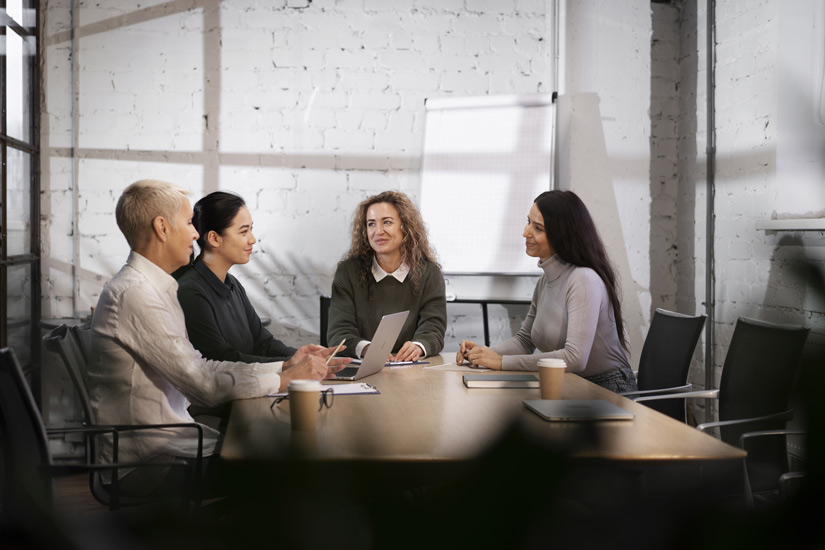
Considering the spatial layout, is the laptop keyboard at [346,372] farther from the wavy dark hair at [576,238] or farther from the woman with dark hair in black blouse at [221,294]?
the wavy dark hair at [576,238]

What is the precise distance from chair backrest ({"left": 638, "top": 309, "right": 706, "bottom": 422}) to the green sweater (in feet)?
2.60

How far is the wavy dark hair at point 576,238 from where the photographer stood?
99.2 inches

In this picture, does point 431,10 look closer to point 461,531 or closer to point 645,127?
point 645,127

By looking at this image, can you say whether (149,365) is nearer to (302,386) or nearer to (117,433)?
(117,433)

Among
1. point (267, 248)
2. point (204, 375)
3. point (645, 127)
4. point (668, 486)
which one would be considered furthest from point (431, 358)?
point (668, 486)

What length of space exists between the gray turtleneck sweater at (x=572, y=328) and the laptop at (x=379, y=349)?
0.41 metres

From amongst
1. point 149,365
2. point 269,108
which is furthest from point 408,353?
point 269,108

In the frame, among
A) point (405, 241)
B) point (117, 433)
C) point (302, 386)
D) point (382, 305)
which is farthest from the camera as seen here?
point (405, 241)

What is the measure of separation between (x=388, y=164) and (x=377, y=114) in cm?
27

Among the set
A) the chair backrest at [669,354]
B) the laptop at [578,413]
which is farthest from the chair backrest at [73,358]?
the chair backrest at [669,354]

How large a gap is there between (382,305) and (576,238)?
0.84 m

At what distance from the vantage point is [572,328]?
2.38m

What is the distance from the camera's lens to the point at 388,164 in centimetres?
377

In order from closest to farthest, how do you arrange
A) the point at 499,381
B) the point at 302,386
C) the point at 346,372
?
the point at 302,386 → the point at 499,381 → the point at 346,372
